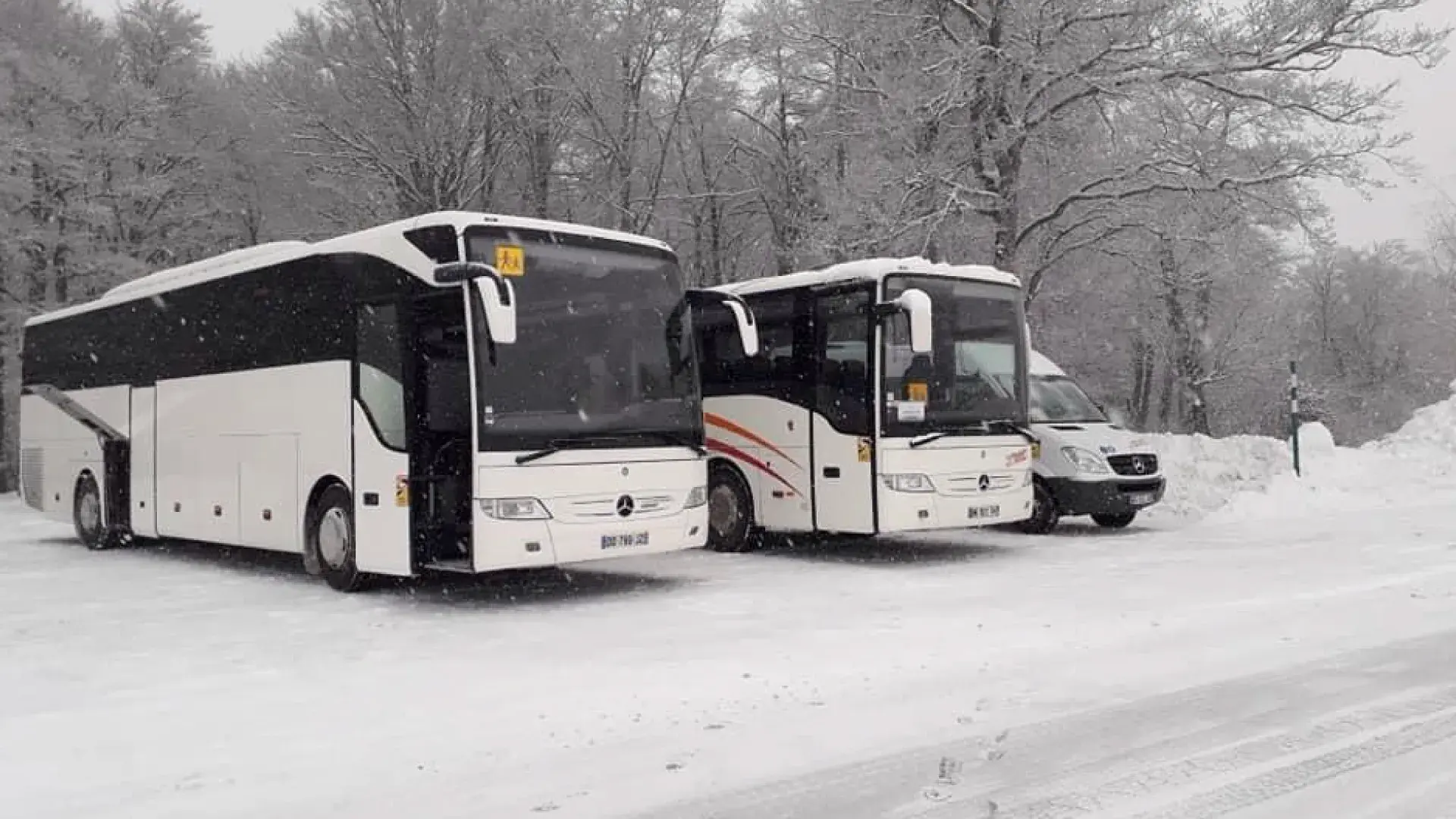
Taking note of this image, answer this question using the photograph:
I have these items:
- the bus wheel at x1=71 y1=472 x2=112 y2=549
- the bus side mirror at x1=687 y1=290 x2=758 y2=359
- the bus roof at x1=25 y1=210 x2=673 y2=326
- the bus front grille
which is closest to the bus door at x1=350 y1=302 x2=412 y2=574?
the bus roof at x1=25 y1=210 x2=673 y2=326

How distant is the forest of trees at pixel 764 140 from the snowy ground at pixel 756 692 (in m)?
9.81

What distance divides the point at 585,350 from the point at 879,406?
11.5ft

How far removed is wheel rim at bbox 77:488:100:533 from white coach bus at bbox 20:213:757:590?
377 centimetres

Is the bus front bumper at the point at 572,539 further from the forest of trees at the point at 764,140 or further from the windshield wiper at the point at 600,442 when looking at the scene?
the forest of trees at the point at 764,140

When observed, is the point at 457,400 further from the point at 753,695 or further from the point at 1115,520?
the point at 1115,520

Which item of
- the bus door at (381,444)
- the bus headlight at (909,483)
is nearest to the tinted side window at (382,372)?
the bus door at (381,444)

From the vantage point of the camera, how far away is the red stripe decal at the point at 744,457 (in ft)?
44.3

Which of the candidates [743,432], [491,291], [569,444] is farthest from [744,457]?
[491,291]

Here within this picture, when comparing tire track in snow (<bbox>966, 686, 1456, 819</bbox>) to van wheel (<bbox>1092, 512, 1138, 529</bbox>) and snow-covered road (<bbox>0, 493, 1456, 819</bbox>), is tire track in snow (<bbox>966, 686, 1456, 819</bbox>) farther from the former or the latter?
van wheel (<bbox>1092, 512, 1138, 529</bbox>)

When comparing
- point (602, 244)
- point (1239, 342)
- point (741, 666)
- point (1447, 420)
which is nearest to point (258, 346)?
point (602, 244)

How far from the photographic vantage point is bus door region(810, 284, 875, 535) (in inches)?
490

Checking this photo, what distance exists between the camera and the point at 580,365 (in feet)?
33.5

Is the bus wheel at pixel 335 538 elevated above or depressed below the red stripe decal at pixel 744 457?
below

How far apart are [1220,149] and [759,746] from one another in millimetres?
17786
